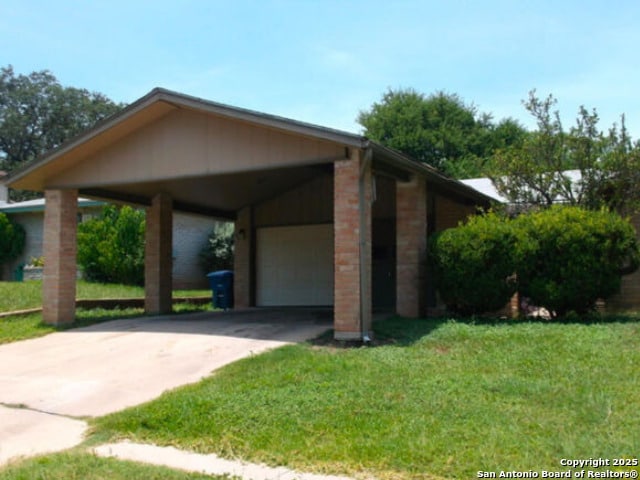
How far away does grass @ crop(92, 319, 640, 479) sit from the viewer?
4.85 metres

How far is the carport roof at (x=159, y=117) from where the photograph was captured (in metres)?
9.62

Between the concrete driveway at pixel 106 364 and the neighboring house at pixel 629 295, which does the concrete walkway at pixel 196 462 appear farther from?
the neighboring house at pixel 629 295

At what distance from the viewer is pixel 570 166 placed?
13930 mm

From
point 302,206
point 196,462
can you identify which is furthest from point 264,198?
point 196,462

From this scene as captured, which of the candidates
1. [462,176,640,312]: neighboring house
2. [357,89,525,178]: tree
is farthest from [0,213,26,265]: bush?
[462,176,640,312]: neighboring house

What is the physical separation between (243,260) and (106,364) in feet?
30.5

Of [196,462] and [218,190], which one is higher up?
[218,190]

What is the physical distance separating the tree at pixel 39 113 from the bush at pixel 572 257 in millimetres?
47094

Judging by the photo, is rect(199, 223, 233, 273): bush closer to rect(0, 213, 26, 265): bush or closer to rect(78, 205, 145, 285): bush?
rect(78, 205, 145, 285): bush

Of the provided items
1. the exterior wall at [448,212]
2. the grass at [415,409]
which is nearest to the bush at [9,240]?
the exterior wall at [448,212]

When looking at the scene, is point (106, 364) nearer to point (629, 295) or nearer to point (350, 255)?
point (350, 255)

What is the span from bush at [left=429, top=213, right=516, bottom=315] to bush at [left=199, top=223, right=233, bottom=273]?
1449 cm

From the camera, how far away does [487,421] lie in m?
5.46

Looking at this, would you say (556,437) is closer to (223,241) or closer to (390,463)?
(390,463)
